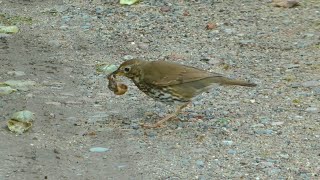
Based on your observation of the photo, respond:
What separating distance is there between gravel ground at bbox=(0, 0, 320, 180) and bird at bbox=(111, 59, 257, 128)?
0.88ft

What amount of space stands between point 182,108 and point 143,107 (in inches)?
22.6

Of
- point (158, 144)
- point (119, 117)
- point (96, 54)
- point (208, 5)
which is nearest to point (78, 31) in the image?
point (96, 54)

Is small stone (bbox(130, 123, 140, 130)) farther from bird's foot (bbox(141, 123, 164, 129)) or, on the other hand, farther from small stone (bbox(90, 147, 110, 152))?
small stone (bbox(90, 147, 110, 152))

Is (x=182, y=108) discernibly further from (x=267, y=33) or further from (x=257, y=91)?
(x=267, y=33)

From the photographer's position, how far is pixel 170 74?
8.09 m

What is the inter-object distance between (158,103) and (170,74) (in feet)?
→ 3.02

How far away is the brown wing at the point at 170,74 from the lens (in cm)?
804

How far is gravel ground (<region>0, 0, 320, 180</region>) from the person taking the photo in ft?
23.4

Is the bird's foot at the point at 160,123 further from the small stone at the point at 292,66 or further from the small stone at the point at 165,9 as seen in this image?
the small stone at the point at 165,9

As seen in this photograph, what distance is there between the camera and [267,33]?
11.3 m

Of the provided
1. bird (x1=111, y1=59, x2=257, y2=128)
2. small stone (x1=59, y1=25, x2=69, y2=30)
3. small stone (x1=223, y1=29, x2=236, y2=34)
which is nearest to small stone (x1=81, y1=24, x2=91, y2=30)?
small stone (x1=59, y1=25, x2=69, y2=30)

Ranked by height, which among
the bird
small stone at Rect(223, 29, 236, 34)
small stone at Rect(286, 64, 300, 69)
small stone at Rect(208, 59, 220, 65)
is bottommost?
small stone at Rect(223, 29, 236, 34)

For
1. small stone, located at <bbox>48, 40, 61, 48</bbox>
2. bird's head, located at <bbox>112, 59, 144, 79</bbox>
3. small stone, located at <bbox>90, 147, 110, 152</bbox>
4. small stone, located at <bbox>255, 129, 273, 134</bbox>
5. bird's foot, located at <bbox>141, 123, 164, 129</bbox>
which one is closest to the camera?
small stone, located at <bbox>90, 147, 110, 152</bbox>

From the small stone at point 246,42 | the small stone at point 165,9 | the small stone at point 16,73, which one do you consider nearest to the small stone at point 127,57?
the small stone at point 16,73
